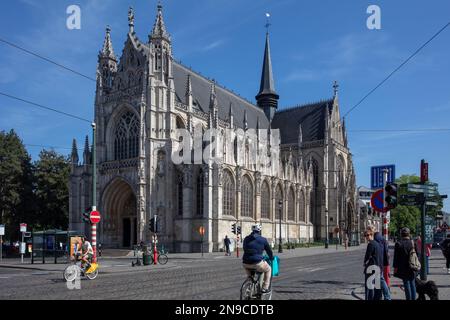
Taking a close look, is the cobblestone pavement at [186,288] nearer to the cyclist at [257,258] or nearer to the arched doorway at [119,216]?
the cyclist at [257,258]

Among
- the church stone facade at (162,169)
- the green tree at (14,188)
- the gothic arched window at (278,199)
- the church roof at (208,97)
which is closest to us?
the church stone facade at (162,169)

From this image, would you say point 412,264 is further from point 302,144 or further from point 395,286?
point 302,144

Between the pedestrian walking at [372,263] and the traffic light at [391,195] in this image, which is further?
the traffic light at [391,195]

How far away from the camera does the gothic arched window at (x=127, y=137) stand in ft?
146

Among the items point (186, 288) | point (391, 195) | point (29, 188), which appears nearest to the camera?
point (391, 195)

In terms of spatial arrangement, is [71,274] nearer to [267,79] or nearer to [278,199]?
[278,199]

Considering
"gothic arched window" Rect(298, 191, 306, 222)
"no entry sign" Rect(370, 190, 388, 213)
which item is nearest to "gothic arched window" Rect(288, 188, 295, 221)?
"gothic arched window" Rect(298, 191, 306, 222)

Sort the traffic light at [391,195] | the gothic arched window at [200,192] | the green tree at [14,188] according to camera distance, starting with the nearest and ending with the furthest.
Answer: the traffic light at [391,195] → the gothic arched window at [200,192] → the green tree at [14,188]

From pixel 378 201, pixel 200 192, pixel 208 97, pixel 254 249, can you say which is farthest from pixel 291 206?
pixel 254 249

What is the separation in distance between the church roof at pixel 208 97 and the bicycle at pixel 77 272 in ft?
99.2

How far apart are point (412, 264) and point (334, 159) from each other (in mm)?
58006

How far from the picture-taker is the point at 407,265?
10.0 meters

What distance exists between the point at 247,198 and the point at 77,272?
32543 millimetres

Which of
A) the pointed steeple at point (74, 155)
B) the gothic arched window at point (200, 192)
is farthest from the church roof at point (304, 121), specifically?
the pointed steeple at point (74, 155)
